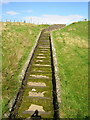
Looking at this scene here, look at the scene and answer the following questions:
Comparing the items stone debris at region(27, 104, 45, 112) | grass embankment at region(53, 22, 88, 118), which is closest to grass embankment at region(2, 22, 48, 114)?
stone debris at region(27, 104, 45, 112)

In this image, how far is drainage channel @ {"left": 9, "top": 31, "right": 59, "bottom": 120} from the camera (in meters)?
9.45

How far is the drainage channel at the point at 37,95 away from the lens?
31.0 feet

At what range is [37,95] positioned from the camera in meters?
11.0

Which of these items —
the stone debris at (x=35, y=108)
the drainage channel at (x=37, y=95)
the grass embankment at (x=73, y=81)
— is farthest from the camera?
the grass embankment at (x=73, y=81)

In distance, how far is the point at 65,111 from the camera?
9766 mm

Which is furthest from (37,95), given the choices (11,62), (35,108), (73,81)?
(11,62)

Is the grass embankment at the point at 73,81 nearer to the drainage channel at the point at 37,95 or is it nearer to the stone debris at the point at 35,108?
the drainage channel at the point at 37,95

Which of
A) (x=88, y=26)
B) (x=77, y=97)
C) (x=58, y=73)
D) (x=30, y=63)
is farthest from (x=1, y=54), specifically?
(x=88, y=26)

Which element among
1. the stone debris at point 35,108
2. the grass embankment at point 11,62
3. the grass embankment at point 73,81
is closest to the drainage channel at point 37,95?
the stone debris at point 35,108

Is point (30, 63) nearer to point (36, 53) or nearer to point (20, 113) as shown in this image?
point (36, 53)

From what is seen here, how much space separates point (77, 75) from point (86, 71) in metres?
1.59

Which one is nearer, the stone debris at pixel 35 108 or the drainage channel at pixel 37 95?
the drainage channel at pixel 37 95

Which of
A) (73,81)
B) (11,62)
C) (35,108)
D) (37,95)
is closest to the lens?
(35,108)

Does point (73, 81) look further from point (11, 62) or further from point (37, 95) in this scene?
point (11, 62)
